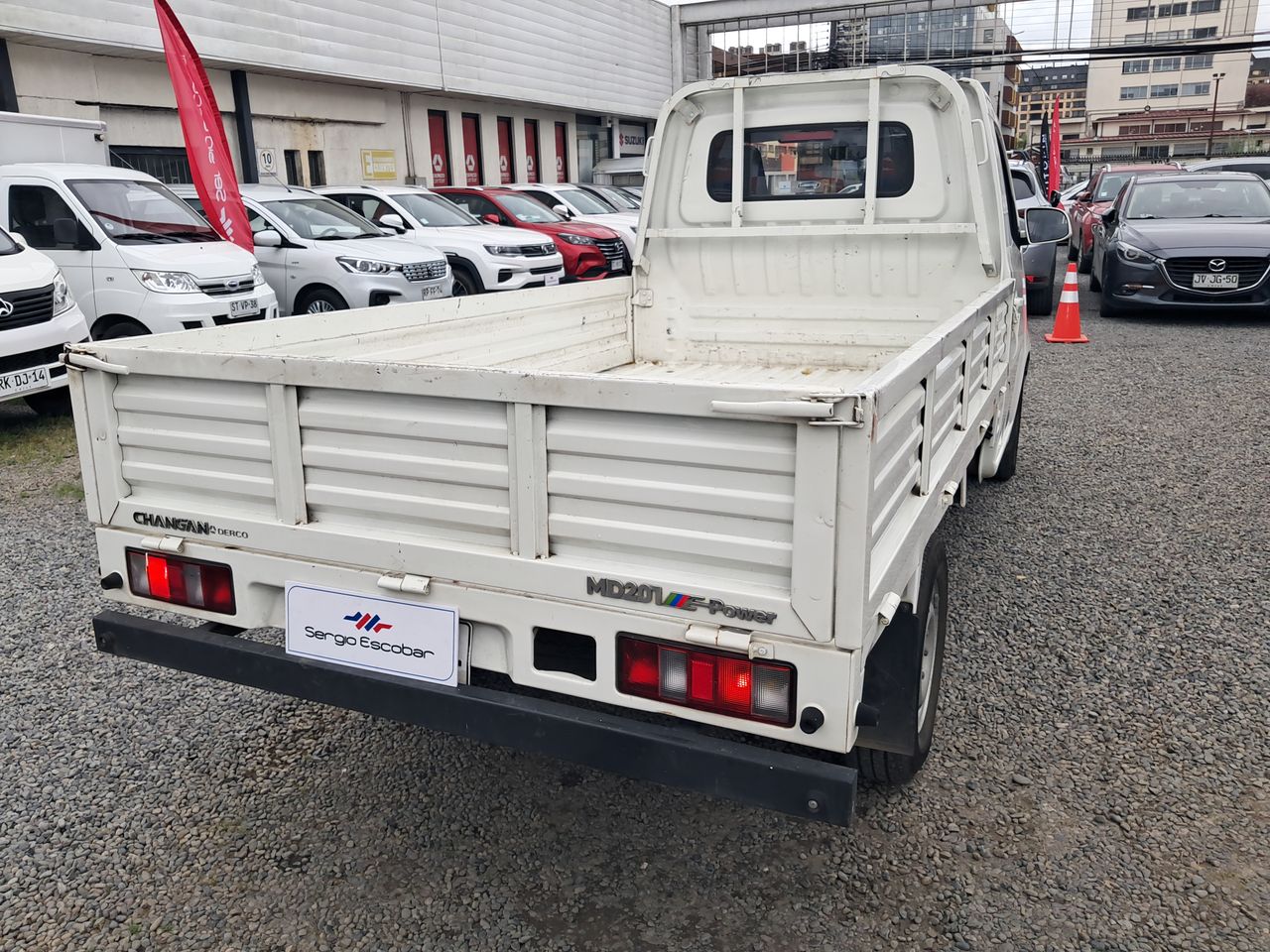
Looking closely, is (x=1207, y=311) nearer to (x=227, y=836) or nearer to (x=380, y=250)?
(x=380, y=250)

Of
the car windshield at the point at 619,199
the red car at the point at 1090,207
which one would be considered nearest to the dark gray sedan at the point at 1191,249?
the red car at the point at 1090,207

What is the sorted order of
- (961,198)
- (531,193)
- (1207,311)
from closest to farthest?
(961,198), (1207,311), (531,193)

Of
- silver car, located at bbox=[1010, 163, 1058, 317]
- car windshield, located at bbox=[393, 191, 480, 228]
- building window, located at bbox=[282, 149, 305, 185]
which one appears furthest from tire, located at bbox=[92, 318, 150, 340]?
building window, located at bbox=[282, 149, 305, 185]

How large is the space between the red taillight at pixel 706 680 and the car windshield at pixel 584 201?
1522 centimetres

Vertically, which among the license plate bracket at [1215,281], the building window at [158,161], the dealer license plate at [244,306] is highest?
the building window at [158,161]

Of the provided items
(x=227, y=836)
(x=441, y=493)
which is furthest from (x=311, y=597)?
(x=227, y=836)

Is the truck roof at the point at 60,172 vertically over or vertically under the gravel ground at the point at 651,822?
over

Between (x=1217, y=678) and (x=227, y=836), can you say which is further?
(x=1217, y=678)

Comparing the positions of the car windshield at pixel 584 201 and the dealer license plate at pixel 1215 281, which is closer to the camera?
the dealer license plate at pixel 1215 281

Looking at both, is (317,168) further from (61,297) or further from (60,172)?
(61,297)

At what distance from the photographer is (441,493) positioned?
8.19 ft

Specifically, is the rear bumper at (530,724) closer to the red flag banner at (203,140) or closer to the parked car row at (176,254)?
the parked car row at (176,254)

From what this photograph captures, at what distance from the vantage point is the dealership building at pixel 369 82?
1562 centimetres

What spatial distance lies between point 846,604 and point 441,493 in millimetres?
987
